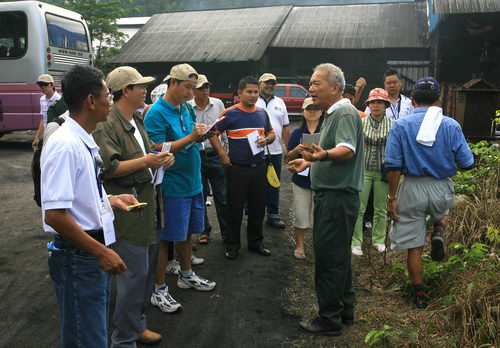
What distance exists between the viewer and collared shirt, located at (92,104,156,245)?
270cm

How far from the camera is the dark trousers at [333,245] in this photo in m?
3.20

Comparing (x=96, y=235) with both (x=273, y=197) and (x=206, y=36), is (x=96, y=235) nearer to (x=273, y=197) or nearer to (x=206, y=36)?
(x=273, y=197)

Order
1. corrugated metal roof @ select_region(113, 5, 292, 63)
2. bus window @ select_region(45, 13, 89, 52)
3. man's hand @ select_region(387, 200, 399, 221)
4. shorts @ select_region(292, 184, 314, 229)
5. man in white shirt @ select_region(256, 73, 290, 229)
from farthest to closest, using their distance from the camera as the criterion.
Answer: corrugated metal roof @ select_region(113, 5, 292, 63), bus window @ select_region(45, 13, 89, 52), man in white shirt @ select_region(256, 73, 290, 229), shorts @ select_region(292, 184, 314, 229), man's hand @ select_region(387, 200, 399, 221)

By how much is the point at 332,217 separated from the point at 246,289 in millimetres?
1383

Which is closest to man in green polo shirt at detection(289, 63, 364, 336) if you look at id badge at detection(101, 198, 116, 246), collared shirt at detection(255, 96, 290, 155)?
id badge at detection(101, 198, 116, 246)

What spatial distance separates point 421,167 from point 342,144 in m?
0.98

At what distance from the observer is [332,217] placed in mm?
3205

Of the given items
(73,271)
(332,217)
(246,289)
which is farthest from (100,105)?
(246,289)

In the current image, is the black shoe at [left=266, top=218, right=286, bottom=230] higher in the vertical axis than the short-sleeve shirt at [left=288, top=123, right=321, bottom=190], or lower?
lower

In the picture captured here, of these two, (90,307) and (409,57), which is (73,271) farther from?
(409,57)

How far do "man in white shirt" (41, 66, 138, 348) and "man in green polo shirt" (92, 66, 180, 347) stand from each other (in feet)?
1.89

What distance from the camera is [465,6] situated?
39.3 ft

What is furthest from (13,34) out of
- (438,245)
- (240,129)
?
(438,245)

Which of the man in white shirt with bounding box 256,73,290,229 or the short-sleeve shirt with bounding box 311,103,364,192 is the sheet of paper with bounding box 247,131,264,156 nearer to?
the man in white shirt with bounding box 256,73,290,229
